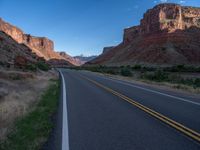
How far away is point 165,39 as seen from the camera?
120562mm

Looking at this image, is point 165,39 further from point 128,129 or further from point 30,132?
point 30,132

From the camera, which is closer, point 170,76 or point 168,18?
point 170,76

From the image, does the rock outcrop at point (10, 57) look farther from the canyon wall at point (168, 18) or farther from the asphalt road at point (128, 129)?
the canyon wall at point (168, 18)

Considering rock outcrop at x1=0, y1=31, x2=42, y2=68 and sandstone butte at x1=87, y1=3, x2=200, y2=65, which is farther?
sandstone butte at x1=87, y1=3, x2=200, y2=65

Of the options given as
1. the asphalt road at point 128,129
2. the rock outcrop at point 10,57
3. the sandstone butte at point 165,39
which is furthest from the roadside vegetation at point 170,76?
the sandstone butte at point 165,39

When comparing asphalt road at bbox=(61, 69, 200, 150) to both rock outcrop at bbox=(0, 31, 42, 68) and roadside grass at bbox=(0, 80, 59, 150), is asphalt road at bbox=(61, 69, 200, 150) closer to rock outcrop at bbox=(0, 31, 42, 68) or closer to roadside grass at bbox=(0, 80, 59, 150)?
roadside grass at bbox=(0, 80, 59, 150)

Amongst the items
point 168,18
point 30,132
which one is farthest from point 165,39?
point 30,132

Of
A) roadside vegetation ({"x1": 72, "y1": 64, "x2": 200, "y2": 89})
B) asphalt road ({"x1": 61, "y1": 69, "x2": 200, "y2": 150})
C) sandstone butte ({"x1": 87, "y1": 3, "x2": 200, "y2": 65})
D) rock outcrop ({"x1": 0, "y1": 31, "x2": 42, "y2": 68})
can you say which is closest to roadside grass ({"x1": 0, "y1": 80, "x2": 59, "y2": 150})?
asphalt road ({"x1": 61, "y1": 69, "x2": 200, "y2": 150})

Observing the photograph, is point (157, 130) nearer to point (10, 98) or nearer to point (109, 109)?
point (109, 109)

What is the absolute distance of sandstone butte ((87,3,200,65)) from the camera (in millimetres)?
106438

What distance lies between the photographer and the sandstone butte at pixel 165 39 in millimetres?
106438

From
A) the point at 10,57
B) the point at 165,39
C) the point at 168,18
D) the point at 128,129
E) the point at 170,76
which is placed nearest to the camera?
the point at 128,129

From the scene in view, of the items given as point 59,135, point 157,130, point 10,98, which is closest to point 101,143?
point 59,135

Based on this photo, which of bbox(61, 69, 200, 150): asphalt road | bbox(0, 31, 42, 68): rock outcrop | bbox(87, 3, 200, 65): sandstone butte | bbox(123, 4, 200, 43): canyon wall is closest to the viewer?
bbox(61, 69, 200, 150): asphalt road
